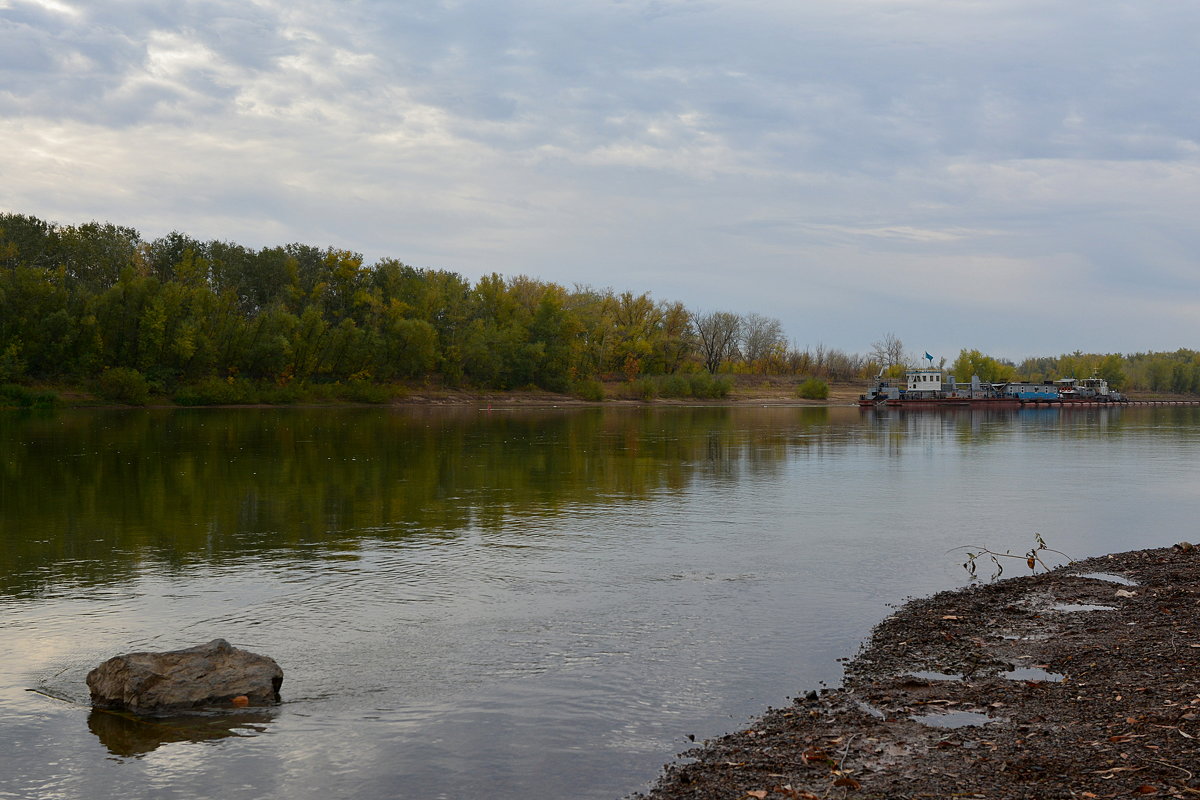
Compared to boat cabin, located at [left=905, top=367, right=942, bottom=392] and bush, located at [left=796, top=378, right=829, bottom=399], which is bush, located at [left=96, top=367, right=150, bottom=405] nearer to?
bush, located at [left=796, top=378, right=829, bottom=399]

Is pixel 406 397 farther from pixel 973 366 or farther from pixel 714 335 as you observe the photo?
pixel 973 366

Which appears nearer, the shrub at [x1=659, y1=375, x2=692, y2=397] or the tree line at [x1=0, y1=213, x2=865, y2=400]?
the tree line at [x1=0, y1=213, x2=865, y2=400]

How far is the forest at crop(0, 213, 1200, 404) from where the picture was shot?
8350 cm

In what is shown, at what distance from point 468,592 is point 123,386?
77070mm

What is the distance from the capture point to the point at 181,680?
10203mm

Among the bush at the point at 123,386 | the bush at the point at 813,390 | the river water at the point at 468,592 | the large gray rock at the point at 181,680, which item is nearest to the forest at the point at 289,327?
the bush at the point at 123,386

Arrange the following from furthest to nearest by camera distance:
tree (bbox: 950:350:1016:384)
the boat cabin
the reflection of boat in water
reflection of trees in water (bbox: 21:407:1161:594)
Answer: tree (bbox: 950:350:1016:384) < the boat cabin < the reflection of boat in water < reflection of trees in water (bbox: 21:407:1161:594)

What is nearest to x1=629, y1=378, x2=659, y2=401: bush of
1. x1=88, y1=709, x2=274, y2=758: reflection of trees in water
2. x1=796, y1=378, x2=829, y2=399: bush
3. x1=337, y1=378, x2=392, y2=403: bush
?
x1=796, y1=378, x2=829, y2=399: bush

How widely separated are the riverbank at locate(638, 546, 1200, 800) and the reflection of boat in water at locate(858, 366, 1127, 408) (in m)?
114

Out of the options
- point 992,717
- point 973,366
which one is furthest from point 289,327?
point 973,366

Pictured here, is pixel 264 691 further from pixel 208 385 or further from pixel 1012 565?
pixel 208 385

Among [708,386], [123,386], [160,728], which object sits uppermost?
[708,386]

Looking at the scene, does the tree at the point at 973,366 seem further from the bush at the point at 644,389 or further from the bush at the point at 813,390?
the bush at the point at 644,389

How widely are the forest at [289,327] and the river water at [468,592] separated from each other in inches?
2024
